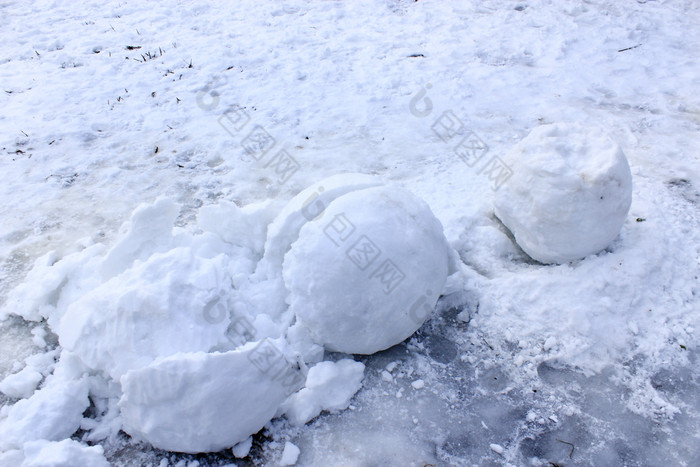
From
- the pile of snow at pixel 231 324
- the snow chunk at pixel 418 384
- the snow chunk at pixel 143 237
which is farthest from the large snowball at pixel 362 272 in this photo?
the snow chunk at pixel 143 237

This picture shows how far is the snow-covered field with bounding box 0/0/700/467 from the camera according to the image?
248cm

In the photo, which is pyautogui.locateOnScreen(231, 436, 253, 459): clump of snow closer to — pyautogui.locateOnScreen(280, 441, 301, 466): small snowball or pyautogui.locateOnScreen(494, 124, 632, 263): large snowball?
pyautogui.locateOnScreen(280, 441, 301, 466): small snowball

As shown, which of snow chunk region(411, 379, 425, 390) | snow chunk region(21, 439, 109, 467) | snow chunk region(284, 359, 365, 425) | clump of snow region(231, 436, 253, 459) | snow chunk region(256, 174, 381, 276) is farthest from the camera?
snow chunk region(256, 174, 381, 276)

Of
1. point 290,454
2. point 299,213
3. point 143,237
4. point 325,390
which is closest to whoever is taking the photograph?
point 290,454

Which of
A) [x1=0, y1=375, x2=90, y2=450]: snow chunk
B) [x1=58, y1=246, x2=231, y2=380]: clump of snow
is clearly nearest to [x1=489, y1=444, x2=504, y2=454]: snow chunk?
[x1=58, y1=246, x2=231, y2=380]: clump of snow

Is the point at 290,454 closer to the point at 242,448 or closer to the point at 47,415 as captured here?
the point at 242,448

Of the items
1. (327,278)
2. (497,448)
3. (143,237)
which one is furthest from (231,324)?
(497,448)

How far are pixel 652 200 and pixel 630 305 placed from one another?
3.59 ft

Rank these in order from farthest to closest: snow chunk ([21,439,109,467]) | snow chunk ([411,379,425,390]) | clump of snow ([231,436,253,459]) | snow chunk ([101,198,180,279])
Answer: snow chunk ([101,198,180,279])
snow chunk ([411,379,425,390])
clump of snow ([231,436,253,459])
snow chunk ([21,439,109,467])

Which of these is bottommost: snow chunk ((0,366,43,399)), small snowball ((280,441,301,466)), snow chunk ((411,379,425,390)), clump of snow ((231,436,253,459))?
snow chunk ((411,379,425,390))

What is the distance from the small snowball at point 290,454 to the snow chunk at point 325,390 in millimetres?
148

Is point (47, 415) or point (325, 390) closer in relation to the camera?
point (47, 415)

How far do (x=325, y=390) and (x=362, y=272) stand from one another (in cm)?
64

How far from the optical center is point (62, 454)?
2229 millimetres
